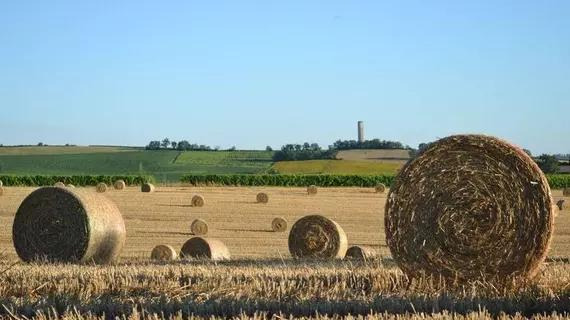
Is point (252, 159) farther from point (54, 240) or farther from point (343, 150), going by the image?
point (54, 240)

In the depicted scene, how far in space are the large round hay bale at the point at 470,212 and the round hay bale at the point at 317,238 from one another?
26.3ft

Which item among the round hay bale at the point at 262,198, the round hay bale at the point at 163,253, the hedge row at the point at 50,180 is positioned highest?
the hedge row at the point at 50,180

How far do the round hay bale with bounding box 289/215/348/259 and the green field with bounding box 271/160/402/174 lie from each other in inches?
1696

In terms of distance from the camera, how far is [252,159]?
7625cm

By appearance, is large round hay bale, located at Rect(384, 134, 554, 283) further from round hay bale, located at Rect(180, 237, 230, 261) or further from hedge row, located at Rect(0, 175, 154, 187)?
hedge row, located at Rect(0, 175, 154, 187)

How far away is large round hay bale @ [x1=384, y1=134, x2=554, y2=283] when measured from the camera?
986 centimetres

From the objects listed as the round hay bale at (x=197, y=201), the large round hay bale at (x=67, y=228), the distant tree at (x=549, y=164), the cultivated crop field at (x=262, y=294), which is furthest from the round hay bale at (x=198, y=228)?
the distant tree at (x=549, y=164)

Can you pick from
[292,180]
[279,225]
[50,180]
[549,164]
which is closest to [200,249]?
[279,225]

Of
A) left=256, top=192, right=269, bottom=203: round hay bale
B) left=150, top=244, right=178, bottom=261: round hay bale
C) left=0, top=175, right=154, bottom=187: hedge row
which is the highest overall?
left=0, top=175, right=154, bottom=187: hedge row

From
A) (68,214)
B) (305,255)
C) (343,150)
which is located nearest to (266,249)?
(305,255)

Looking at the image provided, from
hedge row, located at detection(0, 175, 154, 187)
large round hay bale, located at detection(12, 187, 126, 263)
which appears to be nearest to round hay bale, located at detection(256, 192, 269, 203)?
hedge row, located at detection(0, 175, 154, 187)

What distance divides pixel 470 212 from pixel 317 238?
28.7ft

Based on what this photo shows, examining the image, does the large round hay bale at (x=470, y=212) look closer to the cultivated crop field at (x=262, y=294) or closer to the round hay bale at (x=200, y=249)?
the cultivated crop field at (x=262, y=294)

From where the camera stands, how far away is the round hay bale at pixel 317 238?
18.5 m
